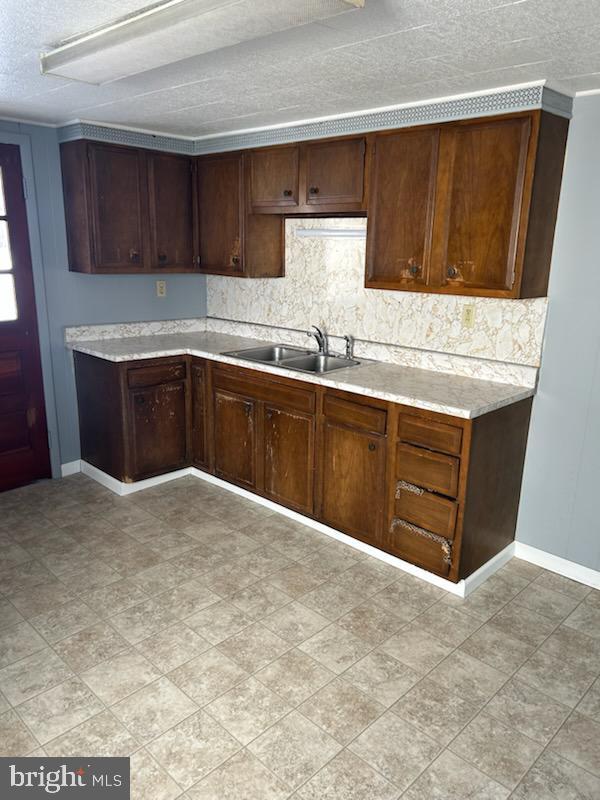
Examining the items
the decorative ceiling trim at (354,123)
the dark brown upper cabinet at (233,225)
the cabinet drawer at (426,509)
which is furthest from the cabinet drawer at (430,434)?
the dark brown upper cabinet at (233,225)

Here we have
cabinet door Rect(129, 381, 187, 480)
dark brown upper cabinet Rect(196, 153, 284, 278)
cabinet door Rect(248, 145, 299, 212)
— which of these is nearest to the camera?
cabinet door Rect(248, 145, 299, 212)

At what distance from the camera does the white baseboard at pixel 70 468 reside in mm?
4242

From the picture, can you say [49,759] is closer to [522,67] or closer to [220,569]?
[220,569]

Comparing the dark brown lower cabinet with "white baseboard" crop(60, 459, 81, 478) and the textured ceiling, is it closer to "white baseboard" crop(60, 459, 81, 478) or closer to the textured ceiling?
the textured ceiling

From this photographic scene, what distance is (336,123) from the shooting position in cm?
335

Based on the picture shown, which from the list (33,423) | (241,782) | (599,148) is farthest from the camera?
(33,423)

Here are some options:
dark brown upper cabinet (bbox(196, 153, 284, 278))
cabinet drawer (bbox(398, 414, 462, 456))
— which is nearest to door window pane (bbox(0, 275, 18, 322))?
dark brown upper cabinet (bbox(196, 153, 284, 278))

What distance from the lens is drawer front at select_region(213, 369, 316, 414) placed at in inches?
134

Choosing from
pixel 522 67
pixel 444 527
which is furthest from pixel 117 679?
pixel 522 67

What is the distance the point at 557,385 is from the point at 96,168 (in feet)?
10.0

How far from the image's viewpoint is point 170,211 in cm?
423

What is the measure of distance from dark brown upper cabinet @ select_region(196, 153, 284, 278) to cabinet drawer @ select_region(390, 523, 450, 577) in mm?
2020

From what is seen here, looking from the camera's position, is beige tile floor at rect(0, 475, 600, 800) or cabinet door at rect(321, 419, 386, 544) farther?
cabinet door at rect(321, 419, 386, 544)

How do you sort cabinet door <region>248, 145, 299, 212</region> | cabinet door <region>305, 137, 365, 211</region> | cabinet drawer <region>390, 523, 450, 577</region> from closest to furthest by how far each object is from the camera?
cabinet drawer <region>390, 523, 450, 577</region>, cabinet door <region>305, 137, 365, 211</region>, cabinet door <region>248, 145, 299, 212</region>
